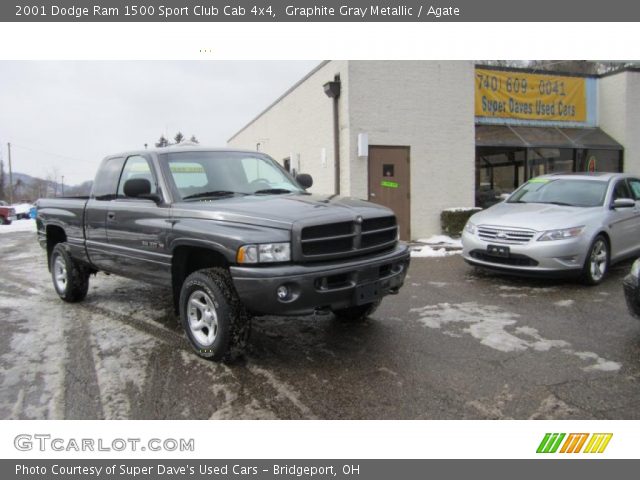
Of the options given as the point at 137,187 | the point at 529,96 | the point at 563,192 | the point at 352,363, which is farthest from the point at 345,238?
the point at 529,96

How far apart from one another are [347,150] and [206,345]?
8427mm

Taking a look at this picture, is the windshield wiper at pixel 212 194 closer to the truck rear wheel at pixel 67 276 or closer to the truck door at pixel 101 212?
the truck door at pixel 101 212

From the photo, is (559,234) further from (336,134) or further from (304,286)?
(336,134)

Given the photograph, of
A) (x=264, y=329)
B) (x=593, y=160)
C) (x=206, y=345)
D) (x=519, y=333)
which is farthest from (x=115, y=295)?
(x=593, y=160)

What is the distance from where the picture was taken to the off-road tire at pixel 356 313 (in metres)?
5.15

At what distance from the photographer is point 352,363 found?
404cm

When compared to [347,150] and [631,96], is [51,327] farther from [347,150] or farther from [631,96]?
[631,96]

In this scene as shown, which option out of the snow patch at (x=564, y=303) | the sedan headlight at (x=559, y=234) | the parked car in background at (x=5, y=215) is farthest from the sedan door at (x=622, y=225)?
the parked car in background at (x=5, y=215)

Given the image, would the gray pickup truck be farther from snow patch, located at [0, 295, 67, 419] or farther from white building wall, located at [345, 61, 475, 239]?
white building wall, located at [345, 61, 475, 239]

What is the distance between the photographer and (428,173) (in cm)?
1255

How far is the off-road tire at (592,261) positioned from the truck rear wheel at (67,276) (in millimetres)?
6478

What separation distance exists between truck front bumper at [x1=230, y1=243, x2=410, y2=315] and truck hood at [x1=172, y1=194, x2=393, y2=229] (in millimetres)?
356

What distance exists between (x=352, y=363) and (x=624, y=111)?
15040 millimetres

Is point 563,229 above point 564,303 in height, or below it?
above
